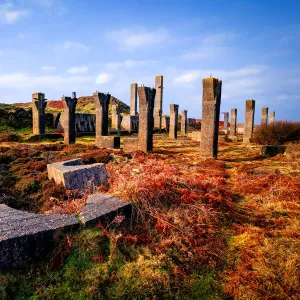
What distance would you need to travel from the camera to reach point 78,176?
6109 millimetres

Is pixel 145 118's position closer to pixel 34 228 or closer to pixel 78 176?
pixel 78 176

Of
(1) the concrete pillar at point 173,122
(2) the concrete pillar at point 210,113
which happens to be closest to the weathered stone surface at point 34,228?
(2) the concrete pillar at point 210,113

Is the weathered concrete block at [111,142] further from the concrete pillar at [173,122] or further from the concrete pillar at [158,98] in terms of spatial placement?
the concrete pillar at [158,98]

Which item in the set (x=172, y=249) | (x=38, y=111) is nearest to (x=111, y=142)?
(x=38, y=111)

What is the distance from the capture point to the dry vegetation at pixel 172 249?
10.5ft

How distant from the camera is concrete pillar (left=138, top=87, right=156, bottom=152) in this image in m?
15.6

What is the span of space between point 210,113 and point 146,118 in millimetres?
3995

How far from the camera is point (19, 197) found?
598 cm

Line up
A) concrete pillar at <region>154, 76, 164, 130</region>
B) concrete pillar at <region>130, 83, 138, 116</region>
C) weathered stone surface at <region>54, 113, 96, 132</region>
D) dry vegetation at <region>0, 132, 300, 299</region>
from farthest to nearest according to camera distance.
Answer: concrete pillar at <region>130, 83, 138, 116</region> → concrete pillar at <region>154, 76, 164, 130</region> → weathered stone surface at <region>54, 113, 96, 132</region> → dry vegetation at <region>0, 132, 300, 299</region>

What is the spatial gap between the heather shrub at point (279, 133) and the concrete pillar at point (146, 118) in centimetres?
1069

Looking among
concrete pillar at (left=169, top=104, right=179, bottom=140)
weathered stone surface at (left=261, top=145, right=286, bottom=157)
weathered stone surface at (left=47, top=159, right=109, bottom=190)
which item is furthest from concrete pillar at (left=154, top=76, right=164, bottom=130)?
weathered stone surface at (left=47, top=159, right=109, bottom=190)

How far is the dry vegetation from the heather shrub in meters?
15.6

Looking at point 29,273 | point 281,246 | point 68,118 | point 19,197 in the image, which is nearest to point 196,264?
point 281,246

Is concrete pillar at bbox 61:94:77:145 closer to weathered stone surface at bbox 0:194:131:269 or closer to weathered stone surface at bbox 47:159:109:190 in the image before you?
weathered stone surface at bbox 47:159:109:190
